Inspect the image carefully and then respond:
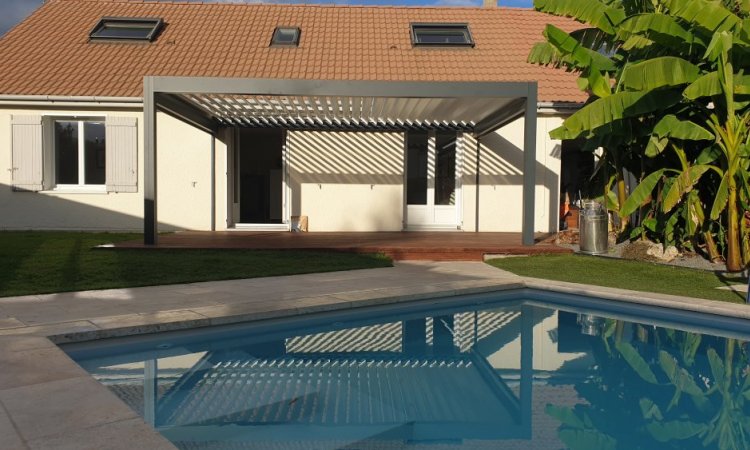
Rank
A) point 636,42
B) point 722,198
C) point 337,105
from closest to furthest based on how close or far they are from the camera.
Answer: point 722,198, point 636,42, point 337,105

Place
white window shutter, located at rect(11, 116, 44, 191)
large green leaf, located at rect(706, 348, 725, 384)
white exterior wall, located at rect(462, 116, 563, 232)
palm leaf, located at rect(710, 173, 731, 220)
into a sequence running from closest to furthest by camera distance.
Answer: large green leaf, located at rect(706, 348, 725, 384) → palm leaf, located at rect(710, 173, 731, 220) → white window shutter, located at rect(11, 116, 44, 191) → white exterior wall, located at rect(462, 116, 563, 232)

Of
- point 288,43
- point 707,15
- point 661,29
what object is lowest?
point 661,29

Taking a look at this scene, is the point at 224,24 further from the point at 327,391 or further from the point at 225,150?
the point at 327,391

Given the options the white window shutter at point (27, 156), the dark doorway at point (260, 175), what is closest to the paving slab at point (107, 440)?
the white window shutter at point (27, 156)

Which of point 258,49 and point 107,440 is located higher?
point 258,49

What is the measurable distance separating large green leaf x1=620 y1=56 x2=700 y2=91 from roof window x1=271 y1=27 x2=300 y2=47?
34.0 ft

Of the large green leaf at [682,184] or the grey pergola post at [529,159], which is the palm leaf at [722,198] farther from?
the grey pergola post at [529,159]

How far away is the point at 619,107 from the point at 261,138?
10.3m

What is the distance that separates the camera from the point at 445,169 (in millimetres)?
15578

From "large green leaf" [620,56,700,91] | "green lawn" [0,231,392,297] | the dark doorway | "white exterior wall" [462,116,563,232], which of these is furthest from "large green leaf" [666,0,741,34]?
the dark doorway

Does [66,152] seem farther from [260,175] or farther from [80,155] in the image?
[260,175]

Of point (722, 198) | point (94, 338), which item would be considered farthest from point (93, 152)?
point (722, 198)

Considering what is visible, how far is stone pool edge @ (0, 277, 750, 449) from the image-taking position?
321cm

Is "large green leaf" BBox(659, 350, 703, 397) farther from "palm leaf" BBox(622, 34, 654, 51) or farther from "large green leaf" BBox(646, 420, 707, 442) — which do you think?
"palm leaf" BBox(622, 34, 654, 51)
